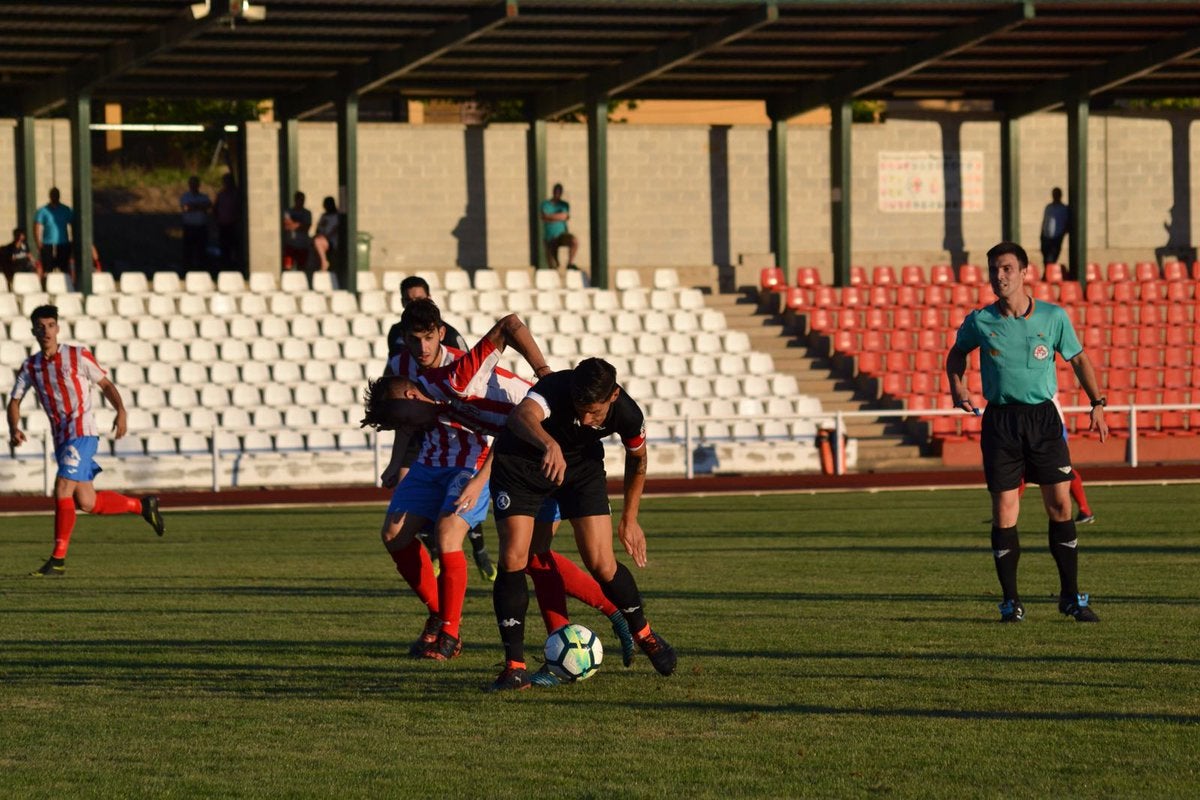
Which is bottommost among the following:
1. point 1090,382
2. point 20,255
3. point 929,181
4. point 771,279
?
point 1090,382

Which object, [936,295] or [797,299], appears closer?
[797,299]

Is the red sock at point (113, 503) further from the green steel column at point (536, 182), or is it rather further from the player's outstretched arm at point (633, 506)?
the green steel column at point (536, 182)

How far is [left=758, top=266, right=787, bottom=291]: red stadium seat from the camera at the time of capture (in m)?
32.7

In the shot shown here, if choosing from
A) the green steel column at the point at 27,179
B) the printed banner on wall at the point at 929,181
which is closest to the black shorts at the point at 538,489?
the green steel column at the point at 27,179

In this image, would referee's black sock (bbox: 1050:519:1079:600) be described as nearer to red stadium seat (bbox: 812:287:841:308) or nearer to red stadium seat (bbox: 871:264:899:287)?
red stadium seat (bbox: 812:287:841:308)

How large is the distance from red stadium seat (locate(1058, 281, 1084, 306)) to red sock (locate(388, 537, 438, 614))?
24140mm

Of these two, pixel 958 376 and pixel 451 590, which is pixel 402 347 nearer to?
pixel 451 590

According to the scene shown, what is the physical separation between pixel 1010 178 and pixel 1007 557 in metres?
25.7

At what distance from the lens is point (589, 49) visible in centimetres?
3045

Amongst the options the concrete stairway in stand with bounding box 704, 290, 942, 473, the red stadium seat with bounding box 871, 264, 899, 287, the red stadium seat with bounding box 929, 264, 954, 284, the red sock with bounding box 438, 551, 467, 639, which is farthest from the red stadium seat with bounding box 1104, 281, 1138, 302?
the red sock with bounding box 438, 551, 467, 639

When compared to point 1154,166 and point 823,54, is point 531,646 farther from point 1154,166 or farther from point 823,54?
point 1154,166

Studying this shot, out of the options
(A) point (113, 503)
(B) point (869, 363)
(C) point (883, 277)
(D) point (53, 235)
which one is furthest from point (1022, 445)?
(C) point (883, 277)

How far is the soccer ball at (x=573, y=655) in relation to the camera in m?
8.41

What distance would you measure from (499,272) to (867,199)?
23.7 feet
